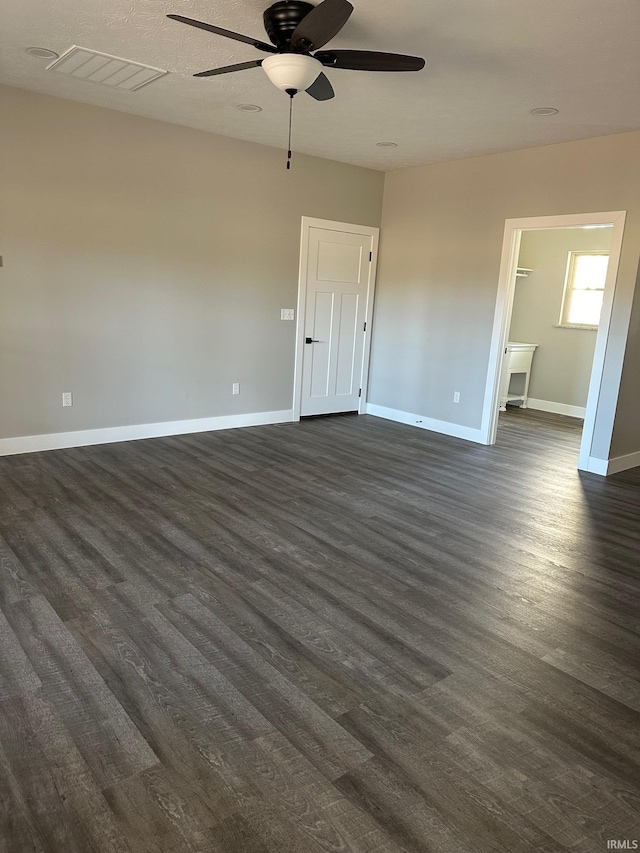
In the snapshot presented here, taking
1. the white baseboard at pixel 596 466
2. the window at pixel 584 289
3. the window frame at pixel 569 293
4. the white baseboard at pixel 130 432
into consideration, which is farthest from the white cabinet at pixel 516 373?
the white baseboard at pixel 130 432

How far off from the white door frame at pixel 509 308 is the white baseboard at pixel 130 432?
85.8 inches

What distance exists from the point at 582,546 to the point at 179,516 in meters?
2.53

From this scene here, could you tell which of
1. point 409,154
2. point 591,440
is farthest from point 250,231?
point 591,440

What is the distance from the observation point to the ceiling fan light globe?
280 cm

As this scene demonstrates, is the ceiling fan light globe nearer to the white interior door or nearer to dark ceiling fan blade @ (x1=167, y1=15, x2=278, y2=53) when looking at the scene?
dark ceiling fan blade @ (x1=167, y1=15, x2=278, y2=53)

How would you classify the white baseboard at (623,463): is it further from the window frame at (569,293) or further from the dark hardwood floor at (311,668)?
the window frame at (569,293)

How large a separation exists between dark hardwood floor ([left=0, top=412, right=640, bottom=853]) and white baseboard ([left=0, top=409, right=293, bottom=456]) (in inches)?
24.7

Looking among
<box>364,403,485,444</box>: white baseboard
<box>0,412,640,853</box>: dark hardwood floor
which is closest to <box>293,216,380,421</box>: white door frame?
<box>364,403,485,444</box>: white baseboard

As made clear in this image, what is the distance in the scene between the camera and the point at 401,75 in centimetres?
357

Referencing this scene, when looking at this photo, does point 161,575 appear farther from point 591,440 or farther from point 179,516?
point 591,440

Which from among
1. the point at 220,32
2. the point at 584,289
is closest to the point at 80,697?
the point at 220,32

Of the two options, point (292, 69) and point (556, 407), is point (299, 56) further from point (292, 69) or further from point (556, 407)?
point (556, 407)

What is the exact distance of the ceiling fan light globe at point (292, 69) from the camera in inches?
110

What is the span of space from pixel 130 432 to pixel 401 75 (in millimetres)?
3627
